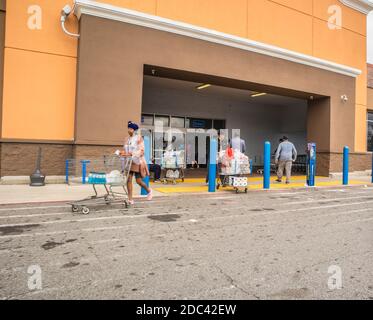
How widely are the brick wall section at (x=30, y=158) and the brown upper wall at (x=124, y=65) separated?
37.5 inches

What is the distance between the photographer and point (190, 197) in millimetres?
9156

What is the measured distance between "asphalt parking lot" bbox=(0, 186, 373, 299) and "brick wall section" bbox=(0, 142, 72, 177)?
13.4ft

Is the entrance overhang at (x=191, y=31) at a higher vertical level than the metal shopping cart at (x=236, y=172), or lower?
higher

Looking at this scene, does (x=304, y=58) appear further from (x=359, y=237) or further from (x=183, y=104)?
(x=359, y=237)

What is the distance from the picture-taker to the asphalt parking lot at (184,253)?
3145 millimetres

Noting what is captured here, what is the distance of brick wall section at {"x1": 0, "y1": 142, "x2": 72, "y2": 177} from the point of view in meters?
10.7

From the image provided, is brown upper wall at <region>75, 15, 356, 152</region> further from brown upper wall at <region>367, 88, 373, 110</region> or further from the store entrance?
brown upper wall at <region>367, 88, 373, 110</region>

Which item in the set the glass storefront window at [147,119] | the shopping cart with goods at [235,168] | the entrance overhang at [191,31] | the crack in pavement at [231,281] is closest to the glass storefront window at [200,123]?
the glass storefront window at [147,119]

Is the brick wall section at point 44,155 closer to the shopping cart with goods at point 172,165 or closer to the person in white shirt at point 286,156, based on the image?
the shopping cart with goods at point 172,165

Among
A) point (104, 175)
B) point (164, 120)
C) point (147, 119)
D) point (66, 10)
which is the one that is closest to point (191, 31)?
point (66, 10)

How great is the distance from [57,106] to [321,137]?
13392mm

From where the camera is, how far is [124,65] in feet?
38.5

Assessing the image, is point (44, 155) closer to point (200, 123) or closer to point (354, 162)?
point (200, 123)

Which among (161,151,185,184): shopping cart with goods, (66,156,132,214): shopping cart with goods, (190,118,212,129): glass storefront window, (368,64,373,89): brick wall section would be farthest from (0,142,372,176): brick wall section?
(368,64,373,89): brick wall section
